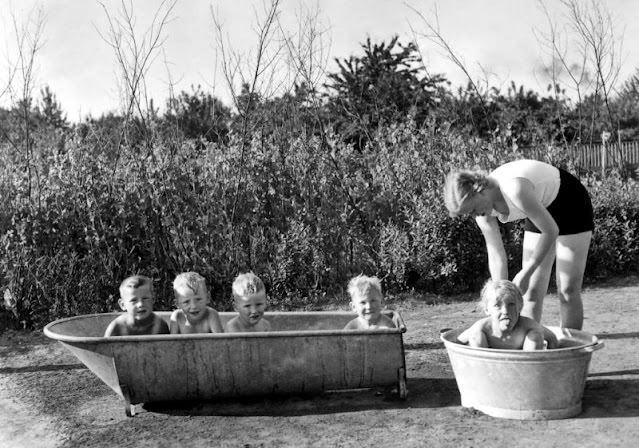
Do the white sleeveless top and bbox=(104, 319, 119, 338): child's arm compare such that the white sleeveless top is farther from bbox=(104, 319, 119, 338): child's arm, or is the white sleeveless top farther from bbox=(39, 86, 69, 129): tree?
bbox=(39, 86, 69, 129): tree

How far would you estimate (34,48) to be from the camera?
7.49 metres

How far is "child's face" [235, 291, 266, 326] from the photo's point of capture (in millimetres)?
4234

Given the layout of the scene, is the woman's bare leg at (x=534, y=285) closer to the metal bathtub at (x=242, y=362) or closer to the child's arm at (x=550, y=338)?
the child's arm at (x=550, y=338)

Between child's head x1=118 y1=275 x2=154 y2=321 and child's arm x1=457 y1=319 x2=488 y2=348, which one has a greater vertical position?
child's head x1=118 y1=275 x2=154 y2=321

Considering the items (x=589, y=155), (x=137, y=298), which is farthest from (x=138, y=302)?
(x=589, y=155)

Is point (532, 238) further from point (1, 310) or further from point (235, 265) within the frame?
point (1, 310)

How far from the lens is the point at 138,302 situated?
165 inches

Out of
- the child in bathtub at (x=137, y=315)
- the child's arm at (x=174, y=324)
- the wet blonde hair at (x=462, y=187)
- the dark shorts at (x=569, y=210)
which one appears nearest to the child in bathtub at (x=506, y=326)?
the wet blonde hair at (x=462, y=187)

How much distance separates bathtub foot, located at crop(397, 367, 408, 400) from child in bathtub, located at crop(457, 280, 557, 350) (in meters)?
0.44

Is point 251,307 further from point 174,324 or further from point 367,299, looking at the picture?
point 367,299

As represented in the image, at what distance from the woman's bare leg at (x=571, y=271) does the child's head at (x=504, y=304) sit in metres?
0.58

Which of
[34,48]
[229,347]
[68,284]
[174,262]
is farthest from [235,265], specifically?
[229,347]

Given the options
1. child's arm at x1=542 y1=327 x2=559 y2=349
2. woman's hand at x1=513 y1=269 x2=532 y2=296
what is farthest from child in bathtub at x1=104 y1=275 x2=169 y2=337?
child's arm at x1=542 y1=327 x2=559 y2=349

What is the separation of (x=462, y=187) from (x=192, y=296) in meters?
1.67
